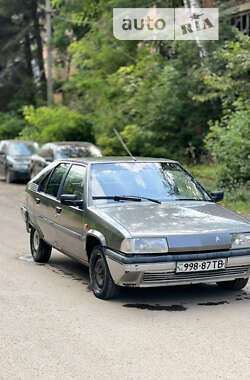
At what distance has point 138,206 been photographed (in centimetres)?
712

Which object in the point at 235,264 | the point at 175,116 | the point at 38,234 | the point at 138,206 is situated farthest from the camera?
the point at 175,116

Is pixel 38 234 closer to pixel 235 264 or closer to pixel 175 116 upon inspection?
pixel 235 264

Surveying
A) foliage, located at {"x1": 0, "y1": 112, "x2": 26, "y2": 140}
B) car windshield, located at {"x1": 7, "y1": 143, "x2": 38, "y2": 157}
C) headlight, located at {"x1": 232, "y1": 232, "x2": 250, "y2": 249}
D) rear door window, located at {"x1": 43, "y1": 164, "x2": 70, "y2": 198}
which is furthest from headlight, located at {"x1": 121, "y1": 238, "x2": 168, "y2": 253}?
foliage, located at {"x1": 0, "y1": 112, "x2": 26, "y2": 140}

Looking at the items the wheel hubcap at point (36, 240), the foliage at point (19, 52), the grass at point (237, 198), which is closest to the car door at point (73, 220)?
the wheel hubcap at point (36, 240)

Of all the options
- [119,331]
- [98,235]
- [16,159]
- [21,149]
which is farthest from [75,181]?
[21,149]

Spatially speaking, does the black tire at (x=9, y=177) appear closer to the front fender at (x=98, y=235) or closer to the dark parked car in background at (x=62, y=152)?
the dark parked car in background at (x=62, y=152)

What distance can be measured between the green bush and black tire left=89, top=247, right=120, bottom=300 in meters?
7.84

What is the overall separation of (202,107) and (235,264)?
51.7 feet

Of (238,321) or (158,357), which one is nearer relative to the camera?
(158,357)

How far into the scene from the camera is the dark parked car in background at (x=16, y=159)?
21875 millimetres

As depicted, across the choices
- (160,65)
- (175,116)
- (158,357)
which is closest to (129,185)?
(158,357)

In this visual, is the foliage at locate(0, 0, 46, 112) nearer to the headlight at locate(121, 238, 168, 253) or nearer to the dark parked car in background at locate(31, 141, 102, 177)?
the dark parked car in background at locate(31, 141, 102, 177)

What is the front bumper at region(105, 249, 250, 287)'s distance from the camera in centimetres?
615

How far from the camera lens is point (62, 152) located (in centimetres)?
1900
